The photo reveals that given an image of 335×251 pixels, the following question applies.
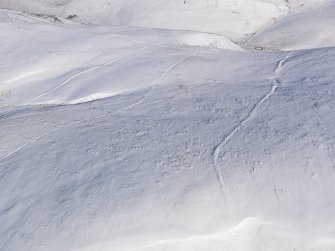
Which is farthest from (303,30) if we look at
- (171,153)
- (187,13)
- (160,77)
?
(171,153)

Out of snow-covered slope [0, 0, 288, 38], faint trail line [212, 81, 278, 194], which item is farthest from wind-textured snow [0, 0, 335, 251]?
snow-covered slope [0, 0, 288, 38]

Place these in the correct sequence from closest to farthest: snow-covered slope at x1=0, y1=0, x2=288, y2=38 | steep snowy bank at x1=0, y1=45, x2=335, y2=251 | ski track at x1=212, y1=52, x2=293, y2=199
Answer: steep snowy bank at x1=0, y1=45, x2=335, y2=251 < ski track at x1=212, y1=52, x2=293, y2=199 < snow-covered slope at x1=0, y1=0, x2=288, y2=38

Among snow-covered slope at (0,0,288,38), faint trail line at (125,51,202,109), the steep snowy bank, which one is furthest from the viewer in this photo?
snow-covered slope at (0,0,288,38)

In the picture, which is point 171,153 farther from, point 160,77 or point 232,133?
point 160,77

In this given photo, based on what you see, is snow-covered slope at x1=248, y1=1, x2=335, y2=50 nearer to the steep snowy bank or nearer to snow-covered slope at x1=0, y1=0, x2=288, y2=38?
snow-covered slope at x1=0, y1=0, x2=288, y2=38

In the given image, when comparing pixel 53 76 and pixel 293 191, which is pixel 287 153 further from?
pixel 53 76

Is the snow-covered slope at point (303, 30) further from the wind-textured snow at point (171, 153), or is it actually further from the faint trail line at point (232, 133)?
the faint trail line at point (232, 133)

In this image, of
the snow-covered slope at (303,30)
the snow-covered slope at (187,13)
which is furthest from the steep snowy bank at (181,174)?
the snow-covered slope at (187,13)

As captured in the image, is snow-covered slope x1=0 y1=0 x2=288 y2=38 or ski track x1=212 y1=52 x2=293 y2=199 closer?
ski track x1=212 y1=52 x2=293 y2=199
